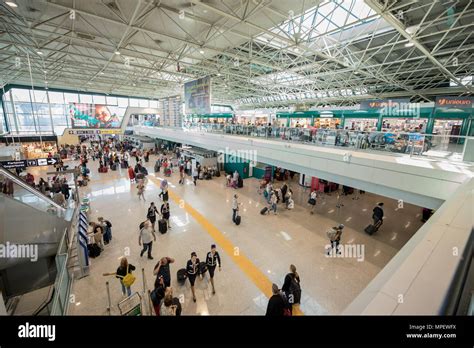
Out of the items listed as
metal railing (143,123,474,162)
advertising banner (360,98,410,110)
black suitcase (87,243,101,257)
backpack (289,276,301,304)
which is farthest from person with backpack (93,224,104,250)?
advertising banner (360,98,410,110)

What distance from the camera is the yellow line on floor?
556 cm

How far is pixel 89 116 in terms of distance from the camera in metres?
23.4

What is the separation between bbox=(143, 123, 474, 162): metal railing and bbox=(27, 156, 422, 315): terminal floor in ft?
11.9

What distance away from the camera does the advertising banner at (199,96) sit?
13.4 meters

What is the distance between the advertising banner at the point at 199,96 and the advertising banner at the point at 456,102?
14712mm

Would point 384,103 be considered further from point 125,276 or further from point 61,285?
point 61,285

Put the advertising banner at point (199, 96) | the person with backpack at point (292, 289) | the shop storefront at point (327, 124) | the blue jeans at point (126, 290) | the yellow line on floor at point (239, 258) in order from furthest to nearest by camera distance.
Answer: the shop storefront at point (327, 124), the advertising banner at point (199, 96), the yellow line on floor at point (239, 258), the blue jeans at point (126, 290), the person with backpack at point (292, 289)

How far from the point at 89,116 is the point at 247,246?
2531 cm

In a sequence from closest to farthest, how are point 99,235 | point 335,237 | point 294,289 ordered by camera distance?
point 294,289 → point 99,235 → point 335,237

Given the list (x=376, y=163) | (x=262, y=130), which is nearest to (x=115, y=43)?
(x=262, y=130)

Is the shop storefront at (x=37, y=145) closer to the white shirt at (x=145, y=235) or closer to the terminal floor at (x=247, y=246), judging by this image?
the terminal floor at (x=247, y=246)

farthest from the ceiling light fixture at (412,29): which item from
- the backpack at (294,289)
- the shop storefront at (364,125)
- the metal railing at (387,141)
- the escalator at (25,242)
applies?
the escalator at (25,242)

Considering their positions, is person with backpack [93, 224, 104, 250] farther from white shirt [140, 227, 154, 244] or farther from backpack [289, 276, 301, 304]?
backpack [289, 276, 301, 304]

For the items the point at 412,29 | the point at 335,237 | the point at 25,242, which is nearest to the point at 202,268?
the point at 25,242
